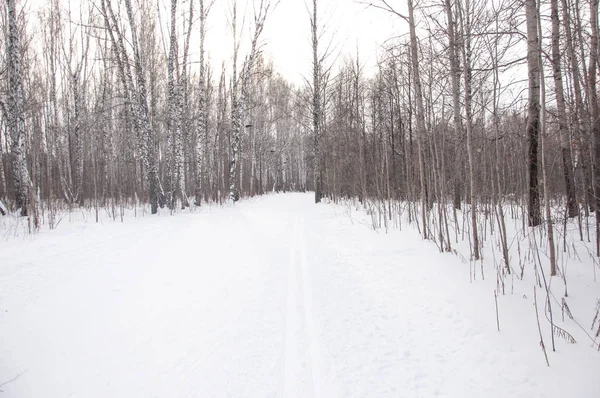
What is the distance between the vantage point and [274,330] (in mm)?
2781

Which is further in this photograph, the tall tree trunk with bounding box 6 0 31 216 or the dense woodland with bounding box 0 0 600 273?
the tall tree trunk with bounding box 6 0 31 216

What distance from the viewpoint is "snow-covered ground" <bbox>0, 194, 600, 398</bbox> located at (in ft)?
6.68

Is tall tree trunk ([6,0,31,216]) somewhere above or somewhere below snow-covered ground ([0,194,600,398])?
above

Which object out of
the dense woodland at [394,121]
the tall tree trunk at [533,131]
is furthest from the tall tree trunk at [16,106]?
the tall tree trunk at [533,131]

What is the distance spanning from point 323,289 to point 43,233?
6.91 metres

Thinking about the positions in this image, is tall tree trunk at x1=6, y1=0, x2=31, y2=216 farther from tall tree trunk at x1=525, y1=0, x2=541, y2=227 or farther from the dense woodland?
tall tree trunk at x1=525, y1=0, x2=541, y2=227

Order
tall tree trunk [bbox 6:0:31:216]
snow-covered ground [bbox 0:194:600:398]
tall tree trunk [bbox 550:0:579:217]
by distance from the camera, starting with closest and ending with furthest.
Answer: snow-covered ground [bbox 0:194:600:398] < tall tree trunk [bbox 550:0:579:217] < tall tree trunk [bbox 6:0:31:216]

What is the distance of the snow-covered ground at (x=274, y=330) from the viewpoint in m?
2.04

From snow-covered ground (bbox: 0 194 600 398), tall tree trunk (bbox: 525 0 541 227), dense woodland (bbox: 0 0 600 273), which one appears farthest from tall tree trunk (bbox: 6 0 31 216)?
tall tree trunk (bbox: 525 0 541 227)

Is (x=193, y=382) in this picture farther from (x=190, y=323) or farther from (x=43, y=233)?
(x=43, y=233)

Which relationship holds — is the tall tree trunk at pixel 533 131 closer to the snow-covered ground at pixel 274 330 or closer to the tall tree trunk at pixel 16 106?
the snow-covered ground at pixel 274 330

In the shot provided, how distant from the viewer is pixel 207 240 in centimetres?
661

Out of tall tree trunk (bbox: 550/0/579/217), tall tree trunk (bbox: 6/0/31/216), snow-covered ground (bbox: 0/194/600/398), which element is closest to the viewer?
snow-covered ground (bbox: 0/194/600/398)

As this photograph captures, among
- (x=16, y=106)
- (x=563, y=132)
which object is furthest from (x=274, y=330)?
(x=16, y=106)
